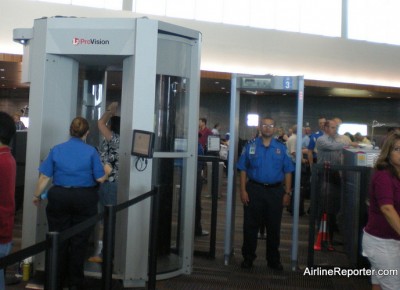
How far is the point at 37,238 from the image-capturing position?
451 cm

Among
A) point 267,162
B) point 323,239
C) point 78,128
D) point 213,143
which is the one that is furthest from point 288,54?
point 78,128

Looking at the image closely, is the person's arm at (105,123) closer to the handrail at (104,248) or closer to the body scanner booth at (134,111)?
the body scanner booth at (134,111)

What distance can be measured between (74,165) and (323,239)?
3255 mm

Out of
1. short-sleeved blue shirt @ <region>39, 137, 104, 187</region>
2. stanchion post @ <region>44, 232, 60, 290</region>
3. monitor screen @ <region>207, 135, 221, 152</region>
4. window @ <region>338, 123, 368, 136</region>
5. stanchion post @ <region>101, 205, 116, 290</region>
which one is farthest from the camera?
window @ <region>338, 123, 368, 136</region>

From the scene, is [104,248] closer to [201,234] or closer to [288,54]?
[201,234]

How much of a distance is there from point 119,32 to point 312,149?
16.1ft

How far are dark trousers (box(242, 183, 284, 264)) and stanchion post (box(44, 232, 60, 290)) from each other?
3.25m

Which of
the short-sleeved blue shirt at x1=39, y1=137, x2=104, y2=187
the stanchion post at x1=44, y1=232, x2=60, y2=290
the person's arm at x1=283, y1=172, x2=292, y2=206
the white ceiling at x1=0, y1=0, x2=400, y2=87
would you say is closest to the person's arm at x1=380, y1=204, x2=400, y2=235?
the stanchion post at x1=44, y1=232, x2=60, y2=290

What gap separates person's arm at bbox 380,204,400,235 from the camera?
8.79 ft

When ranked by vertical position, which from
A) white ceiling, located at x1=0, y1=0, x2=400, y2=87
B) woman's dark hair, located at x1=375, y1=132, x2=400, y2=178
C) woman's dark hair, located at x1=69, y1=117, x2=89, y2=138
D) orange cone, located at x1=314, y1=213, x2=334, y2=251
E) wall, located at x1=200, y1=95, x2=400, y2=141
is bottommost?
orange cone, located at x1=314, y1=213, x2=334, y2=251

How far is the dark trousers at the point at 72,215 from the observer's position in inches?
151

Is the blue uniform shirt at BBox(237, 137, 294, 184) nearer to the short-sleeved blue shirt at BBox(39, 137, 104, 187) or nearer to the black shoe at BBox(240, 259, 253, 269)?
the black shoe at BBox(240, 259, 253, 269)

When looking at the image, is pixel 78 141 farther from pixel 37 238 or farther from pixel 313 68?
pixel 313 68

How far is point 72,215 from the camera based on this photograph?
155 inches
